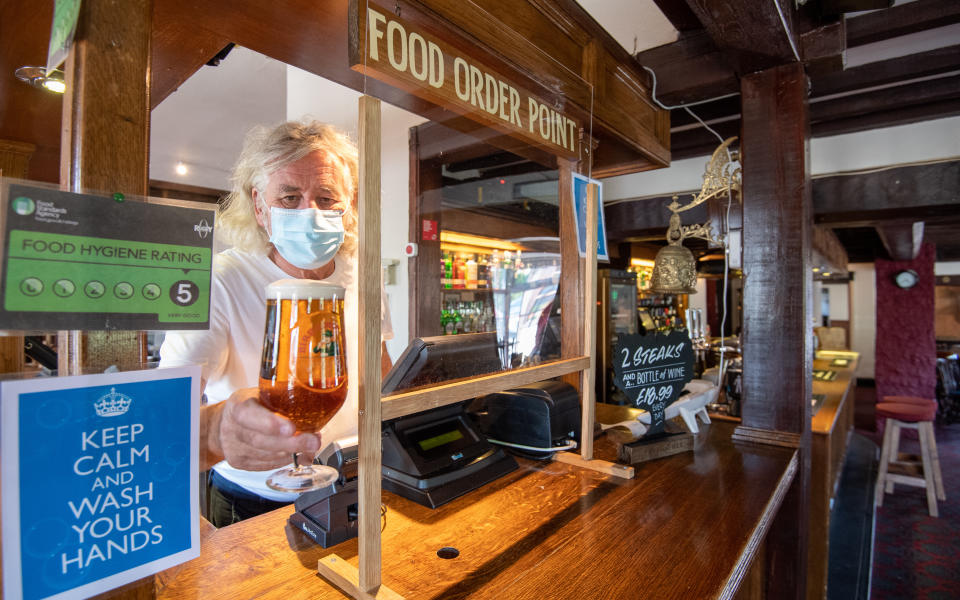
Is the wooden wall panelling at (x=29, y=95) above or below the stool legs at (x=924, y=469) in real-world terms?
above

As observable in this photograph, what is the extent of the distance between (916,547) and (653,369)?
150 inches

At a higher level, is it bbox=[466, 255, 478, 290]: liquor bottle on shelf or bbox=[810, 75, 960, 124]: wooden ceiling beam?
bbox=[810, 75, 960, 124]: wooden ceiling beam

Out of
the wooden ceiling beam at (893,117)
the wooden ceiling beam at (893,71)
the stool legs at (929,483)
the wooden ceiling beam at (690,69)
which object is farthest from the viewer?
the stool legs at (929,483)

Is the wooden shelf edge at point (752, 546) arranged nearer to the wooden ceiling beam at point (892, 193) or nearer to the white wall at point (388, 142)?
the white wall at point (388, 142)

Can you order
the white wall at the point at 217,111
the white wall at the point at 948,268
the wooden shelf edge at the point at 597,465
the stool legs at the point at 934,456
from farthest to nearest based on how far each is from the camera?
the white wall at the point at 948,268 < the stool legs at the point at 934,456 < the white wall at the point at 217,111 < the wooden shelf edge at the point at 597,465

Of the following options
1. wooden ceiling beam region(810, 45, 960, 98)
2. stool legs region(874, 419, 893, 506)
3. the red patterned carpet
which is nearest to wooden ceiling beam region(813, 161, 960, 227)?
wooden ceiling beam region(810, 45, 960, 98)

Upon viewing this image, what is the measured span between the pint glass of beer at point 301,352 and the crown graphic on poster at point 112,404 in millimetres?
199

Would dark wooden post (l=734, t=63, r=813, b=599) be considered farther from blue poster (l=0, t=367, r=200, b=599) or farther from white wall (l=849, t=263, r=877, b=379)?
white wall (l=849, t=263, r=877, b=379)

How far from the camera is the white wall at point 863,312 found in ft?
44.8

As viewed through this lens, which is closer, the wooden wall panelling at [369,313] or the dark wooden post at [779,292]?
the wooden wall panelling at [369,313]

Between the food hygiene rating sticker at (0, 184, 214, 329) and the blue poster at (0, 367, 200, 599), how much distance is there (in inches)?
2.8

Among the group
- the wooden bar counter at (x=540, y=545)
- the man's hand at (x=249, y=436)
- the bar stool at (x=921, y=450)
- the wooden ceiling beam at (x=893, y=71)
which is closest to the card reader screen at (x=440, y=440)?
the wooden bar counter at (x=540, y=545)

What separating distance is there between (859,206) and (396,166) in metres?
4.14

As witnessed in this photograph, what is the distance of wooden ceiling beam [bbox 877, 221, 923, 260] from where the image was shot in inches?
220
